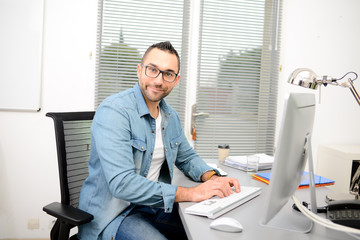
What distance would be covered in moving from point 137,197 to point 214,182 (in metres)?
0.33

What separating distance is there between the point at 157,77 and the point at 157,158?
1.36 feet

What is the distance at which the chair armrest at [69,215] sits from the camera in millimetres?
1203

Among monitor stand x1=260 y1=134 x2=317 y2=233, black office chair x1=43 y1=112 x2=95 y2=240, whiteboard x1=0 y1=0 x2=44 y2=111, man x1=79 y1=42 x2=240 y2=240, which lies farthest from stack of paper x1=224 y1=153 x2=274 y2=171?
whiteboard x1=0 y1=0 x2=44 y2=111

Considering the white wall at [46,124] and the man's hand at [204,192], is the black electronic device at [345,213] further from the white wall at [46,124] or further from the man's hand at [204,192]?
the white wall at [46,124]

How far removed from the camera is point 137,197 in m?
1.27

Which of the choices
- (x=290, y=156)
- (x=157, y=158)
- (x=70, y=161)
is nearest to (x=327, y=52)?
(x=157, y=158)

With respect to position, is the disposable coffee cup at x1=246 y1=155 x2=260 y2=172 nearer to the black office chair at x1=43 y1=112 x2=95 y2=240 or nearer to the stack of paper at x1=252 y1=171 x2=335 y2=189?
the stack of paper at x1=252 y1=171 x2=335 y2=189

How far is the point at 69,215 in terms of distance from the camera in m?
1.24

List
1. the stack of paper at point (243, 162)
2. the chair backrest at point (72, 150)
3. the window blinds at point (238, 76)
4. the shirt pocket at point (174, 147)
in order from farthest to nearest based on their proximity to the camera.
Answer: the window blinds at point (238, 76), the stack of paper at point (243, 162), the shirt pocket at point (174, 147), the chair backrest at point (72, 150)

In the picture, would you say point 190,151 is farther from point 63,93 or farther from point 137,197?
point 63,93

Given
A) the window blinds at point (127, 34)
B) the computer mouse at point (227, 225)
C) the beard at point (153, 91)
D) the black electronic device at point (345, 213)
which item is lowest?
the computer mouse at point (227, 225)

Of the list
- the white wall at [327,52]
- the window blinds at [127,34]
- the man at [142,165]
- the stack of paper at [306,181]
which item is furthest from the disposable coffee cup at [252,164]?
the white wall at [327,52]

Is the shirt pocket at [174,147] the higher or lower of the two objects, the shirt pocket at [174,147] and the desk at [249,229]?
the higher

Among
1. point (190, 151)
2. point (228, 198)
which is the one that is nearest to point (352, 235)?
point (228, 198)
